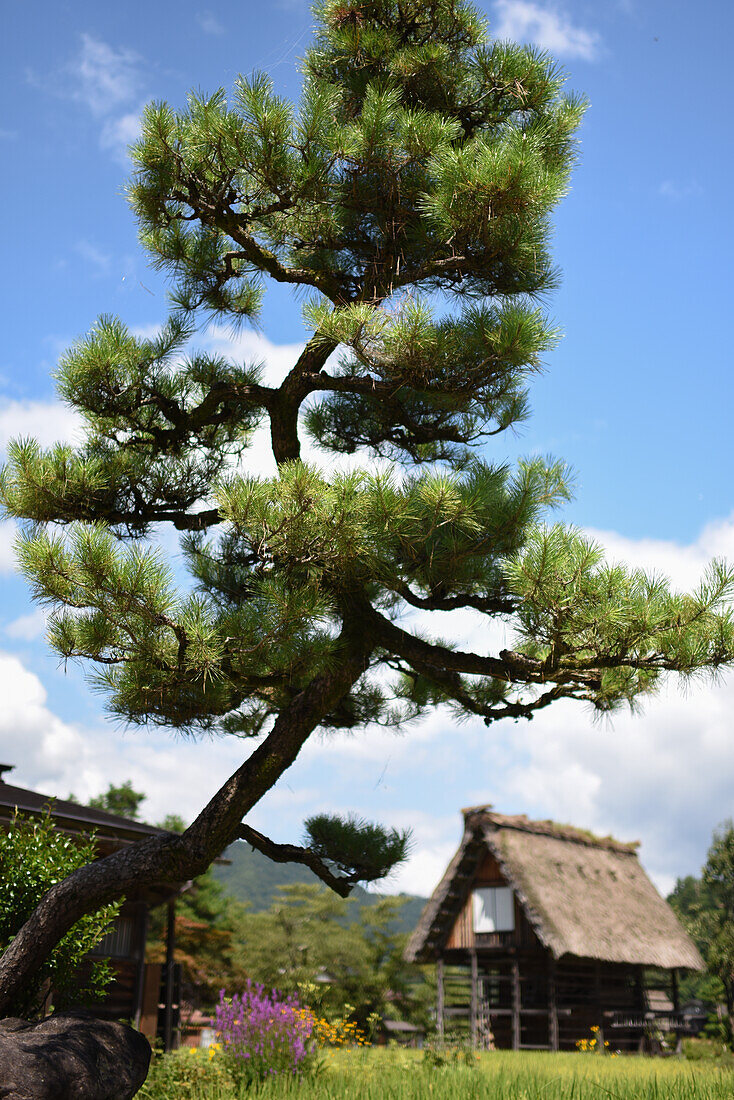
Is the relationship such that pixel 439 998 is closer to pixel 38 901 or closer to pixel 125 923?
pixel 125 923

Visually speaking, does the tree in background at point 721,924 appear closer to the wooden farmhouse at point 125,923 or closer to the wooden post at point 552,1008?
the wooden post at point 552,1008

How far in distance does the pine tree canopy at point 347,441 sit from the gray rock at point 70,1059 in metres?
1.00

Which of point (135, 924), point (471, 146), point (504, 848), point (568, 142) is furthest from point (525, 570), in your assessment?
point (504, 848)

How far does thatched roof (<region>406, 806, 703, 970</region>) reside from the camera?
1445cm

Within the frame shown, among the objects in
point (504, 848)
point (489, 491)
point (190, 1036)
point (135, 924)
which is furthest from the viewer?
point (190, 1036)

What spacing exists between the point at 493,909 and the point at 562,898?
1.24m

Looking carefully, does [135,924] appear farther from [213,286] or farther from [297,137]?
[297,137]

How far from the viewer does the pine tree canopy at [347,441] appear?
13.3 ft

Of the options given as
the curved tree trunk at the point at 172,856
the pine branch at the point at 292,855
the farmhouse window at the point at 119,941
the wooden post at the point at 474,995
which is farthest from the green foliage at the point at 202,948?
the curved tree trunk at the point at 172,856

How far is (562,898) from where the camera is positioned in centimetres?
1514

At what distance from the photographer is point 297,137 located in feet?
14.9

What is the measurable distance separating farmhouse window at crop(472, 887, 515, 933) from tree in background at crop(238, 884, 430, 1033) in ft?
16.2

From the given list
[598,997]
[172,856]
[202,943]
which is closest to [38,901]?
[172,856]

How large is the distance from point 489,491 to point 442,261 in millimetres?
1365
